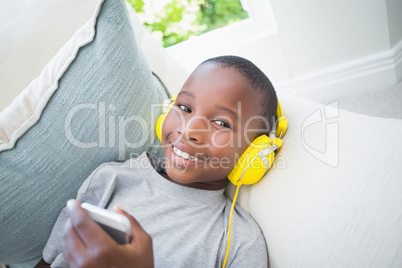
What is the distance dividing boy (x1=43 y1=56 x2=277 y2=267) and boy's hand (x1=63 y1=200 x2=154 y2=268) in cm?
35

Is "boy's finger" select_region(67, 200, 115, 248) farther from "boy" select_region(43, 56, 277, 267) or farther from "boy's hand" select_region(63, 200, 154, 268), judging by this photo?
"boy" select_region(43, 56, 277, 267)

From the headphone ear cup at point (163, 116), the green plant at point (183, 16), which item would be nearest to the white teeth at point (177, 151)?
the headphone ear cup at point (163, 116)

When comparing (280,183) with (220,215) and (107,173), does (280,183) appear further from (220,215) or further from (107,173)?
(107,173)

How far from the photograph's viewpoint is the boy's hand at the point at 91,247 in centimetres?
49

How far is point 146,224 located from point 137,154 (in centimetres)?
23

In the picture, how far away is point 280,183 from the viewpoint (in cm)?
86

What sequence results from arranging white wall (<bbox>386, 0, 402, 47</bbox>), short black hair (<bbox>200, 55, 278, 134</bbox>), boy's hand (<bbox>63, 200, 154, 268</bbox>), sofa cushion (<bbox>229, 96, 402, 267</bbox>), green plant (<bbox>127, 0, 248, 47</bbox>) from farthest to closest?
1. green plant (<bbox>127, 0, 248, 47</bbox>)
2. white wall (<bbox>386, 0, 402, 47</bbox>)
3. short black hair (<bbox>200, 55, 278, 134</bbox>)
4. sofa cushion (<bbox>229, 96, 402, 267</bbox>)
5. boy's hand (<bbox>63, 200, 154, 268</bbox>)

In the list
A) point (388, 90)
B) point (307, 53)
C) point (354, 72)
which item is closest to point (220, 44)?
point (307, 53)

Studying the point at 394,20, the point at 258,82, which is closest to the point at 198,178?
the point at 258,82

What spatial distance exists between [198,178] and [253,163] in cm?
16

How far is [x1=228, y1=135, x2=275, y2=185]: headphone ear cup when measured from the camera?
870 millimetres

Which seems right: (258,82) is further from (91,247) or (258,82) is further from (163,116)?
(91,247)

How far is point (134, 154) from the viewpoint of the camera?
1.01 m

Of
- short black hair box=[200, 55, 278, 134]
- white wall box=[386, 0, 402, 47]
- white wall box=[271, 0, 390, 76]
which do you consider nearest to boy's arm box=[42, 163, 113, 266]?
short black hair box=[200, 55, 278, 134]
